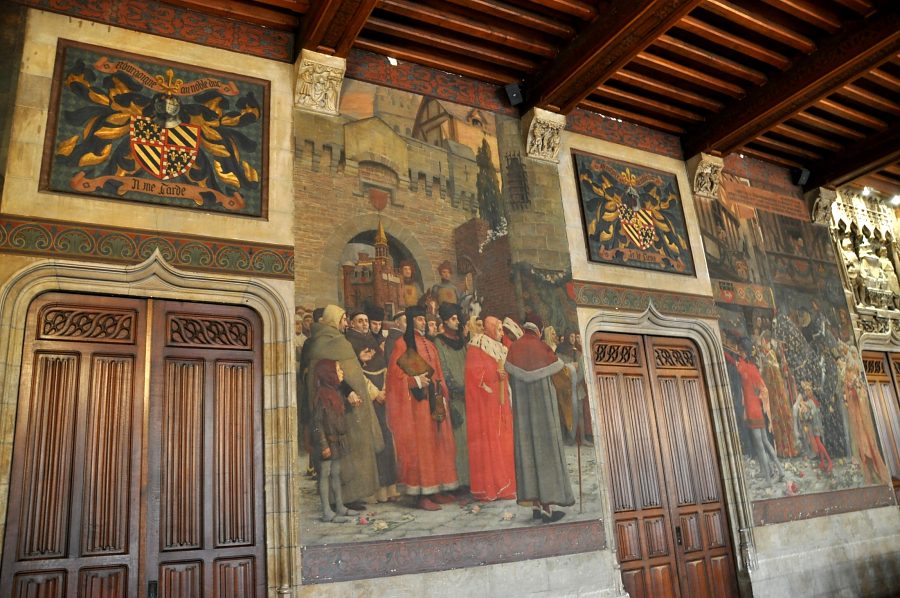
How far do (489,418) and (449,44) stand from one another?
3.55m

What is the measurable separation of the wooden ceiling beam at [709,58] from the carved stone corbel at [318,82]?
3134 mm

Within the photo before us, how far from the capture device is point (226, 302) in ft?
18.0

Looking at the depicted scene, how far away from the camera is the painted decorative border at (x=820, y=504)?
777cm

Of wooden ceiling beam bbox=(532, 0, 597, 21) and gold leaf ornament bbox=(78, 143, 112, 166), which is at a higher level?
wooden ceiling beam bbox=(532, 0, 597, 21)

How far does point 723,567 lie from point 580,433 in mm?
2366

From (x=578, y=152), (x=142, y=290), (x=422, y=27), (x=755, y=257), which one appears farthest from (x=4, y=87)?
(x=755, y=257)

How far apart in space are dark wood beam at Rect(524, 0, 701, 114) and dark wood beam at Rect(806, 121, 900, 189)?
14.8ft

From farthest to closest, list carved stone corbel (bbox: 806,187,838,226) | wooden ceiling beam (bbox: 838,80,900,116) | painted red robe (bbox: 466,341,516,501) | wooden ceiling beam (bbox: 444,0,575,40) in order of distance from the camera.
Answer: carved stone corbel (bbox: 806,187,838,226), wooden ceiling beam (bbox: 838,80,900,116), wooden ceiling beam (bbox: 444,0,575,40), painted red robe (bbox: 466,341,516,501)

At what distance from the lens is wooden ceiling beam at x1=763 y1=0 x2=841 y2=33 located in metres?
6.77

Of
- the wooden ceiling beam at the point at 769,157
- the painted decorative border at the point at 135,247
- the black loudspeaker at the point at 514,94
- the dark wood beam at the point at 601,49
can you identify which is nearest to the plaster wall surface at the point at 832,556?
the wooden ceiling beam at the point at 769,157

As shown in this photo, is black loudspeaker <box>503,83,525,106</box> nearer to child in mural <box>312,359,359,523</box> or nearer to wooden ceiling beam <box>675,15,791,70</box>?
wooden ceiling beam <box>675,15,791,70</box>


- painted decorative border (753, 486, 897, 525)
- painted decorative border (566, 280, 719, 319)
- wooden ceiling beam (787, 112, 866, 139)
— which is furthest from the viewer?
wooden ceiling beam (787, 112, 866, 139)

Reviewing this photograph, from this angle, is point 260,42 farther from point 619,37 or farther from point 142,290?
point 619,37

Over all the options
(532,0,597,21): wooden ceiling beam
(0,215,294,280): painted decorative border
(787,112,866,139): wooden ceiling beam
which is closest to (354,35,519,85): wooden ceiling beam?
(532,0,597,21): wooden ceiling beam
